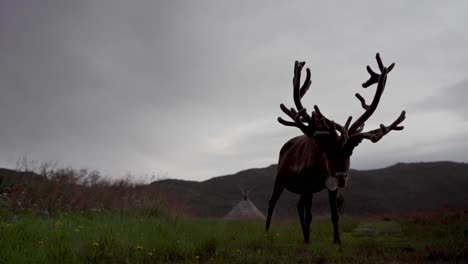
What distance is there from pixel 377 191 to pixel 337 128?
→ 26.1 m

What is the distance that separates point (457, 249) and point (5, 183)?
10.6 metres

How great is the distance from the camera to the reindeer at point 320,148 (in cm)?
629

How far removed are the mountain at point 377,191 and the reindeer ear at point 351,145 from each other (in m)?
17.5

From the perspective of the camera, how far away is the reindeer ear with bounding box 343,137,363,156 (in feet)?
20.5

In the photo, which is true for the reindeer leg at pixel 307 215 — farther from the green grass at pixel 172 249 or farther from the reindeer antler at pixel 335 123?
the reindeer antler at pixel 335 123

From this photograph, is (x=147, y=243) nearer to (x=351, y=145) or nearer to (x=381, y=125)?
(x=351, y=145)

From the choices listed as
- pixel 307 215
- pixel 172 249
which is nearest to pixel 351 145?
pixel 307 215

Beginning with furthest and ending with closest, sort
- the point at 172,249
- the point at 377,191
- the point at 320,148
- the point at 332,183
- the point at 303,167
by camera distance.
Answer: the point at 377,191, the point at 303,167, the point at 320,148, the point at 332,183, the point at 172,249

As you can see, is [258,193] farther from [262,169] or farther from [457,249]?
[457,249]

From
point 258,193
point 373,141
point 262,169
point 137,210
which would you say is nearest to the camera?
point 373,141

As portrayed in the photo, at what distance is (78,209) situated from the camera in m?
10.4

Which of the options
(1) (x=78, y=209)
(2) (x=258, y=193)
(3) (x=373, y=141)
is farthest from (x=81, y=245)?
(2) (x=258, y=193)

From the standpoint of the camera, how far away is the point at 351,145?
6.31 m

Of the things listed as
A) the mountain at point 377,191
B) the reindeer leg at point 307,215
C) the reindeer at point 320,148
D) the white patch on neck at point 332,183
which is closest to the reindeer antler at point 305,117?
the reindeer at point 320,148
